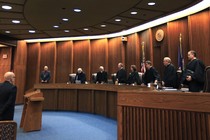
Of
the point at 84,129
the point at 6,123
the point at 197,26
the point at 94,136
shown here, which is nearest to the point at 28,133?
the point at 84,129

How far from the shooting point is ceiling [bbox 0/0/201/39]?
5113mm

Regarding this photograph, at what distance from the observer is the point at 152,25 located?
Result: 7445 millimetres

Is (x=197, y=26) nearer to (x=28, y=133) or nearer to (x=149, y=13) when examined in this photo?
(x=149, y=13)

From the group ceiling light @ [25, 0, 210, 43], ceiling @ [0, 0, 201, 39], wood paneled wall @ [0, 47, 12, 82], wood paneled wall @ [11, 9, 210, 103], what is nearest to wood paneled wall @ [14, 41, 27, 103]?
wood paneled wall @ [11, 9, 210, 103]

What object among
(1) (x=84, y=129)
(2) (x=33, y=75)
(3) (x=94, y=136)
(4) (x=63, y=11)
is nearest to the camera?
(3) (x=94, y=136)

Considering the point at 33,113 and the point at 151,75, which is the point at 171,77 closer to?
the point at 151,75

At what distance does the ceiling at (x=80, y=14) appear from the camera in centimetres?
511

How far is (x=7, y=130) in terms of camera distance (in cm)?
173

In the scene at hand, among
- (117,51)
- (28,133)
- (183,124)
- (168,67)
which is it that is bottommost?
(28,133)

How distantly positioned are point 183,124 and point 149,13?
5.04m

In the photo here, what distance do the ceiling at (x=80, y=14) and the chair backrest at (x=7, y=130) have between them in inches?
160

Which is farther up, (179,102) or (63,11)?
(63,11)

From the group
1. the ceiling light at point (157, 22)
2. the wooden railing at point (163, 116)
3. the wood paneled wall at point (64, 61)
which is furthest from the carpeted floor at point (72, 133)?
the wood paneled wall at point (64, 61)

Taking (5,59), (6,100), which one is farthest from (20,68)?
(6,100)
